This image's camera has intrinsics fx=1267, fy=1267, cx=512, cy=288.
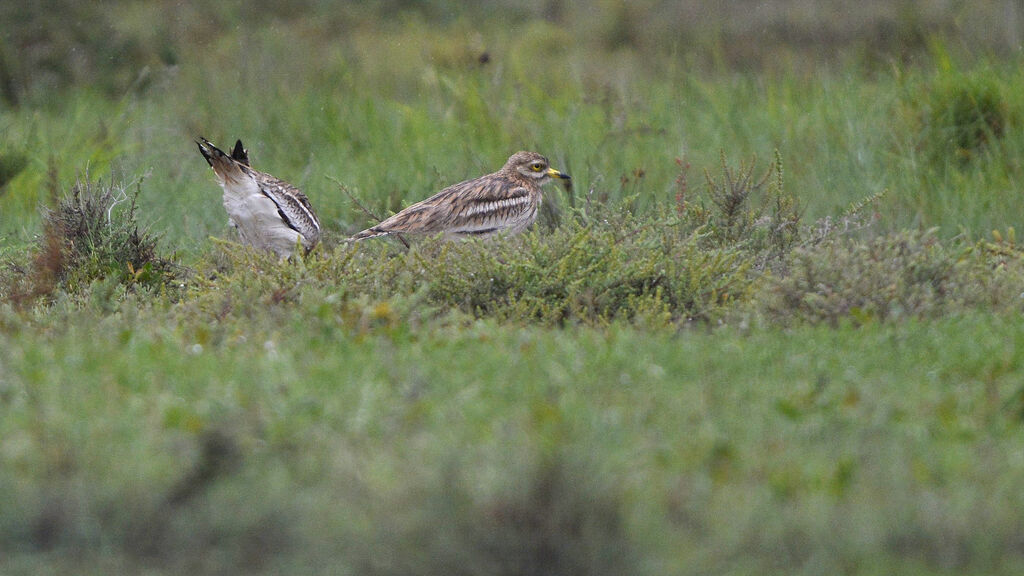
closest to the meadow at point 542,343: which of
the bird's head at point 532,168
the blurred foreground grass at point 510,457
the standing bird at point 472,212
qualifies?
the blurred foreground grass at point 510,457

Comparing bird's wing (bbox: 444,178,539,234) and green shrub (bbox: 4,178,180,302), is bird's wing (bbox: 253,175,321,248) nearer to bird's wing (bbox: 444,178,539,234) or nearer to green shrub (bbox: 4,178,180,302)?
green shrub (bbox: 4,178,180,302)

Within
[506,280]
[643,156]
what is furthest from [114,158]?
[506,280]

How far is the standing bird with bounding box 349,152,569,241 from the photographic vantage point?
8695 millimetres

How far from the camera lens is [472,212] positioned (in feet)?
29.2

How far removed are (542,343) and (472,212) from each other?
348 cm

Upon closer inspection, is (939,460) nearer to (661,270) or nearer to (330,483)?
(330,483)

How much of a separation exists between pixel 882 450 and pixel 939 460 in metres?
0.19

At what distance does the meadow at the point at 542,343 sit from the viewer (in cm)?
373

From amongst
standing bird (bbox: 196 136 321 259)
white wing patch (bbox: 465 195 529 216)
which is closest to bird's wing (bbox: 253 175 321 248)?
standing bird (bbox: 196 136 321 259)

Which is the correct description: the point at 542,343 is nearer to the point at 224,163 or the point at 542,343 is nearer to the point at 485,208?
the point at 485,208

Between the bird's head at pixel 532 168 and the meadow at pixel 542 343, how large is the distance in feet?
1.50

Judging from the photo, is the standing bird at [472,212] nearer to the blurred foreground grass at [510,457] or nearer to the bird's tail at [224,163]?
the bird's tail at [224,163]

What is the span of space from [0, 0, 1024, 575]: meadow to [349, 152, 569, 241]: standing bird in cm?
25

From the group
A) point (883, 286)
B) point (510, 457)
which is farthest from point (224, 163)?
point (510, 457)
